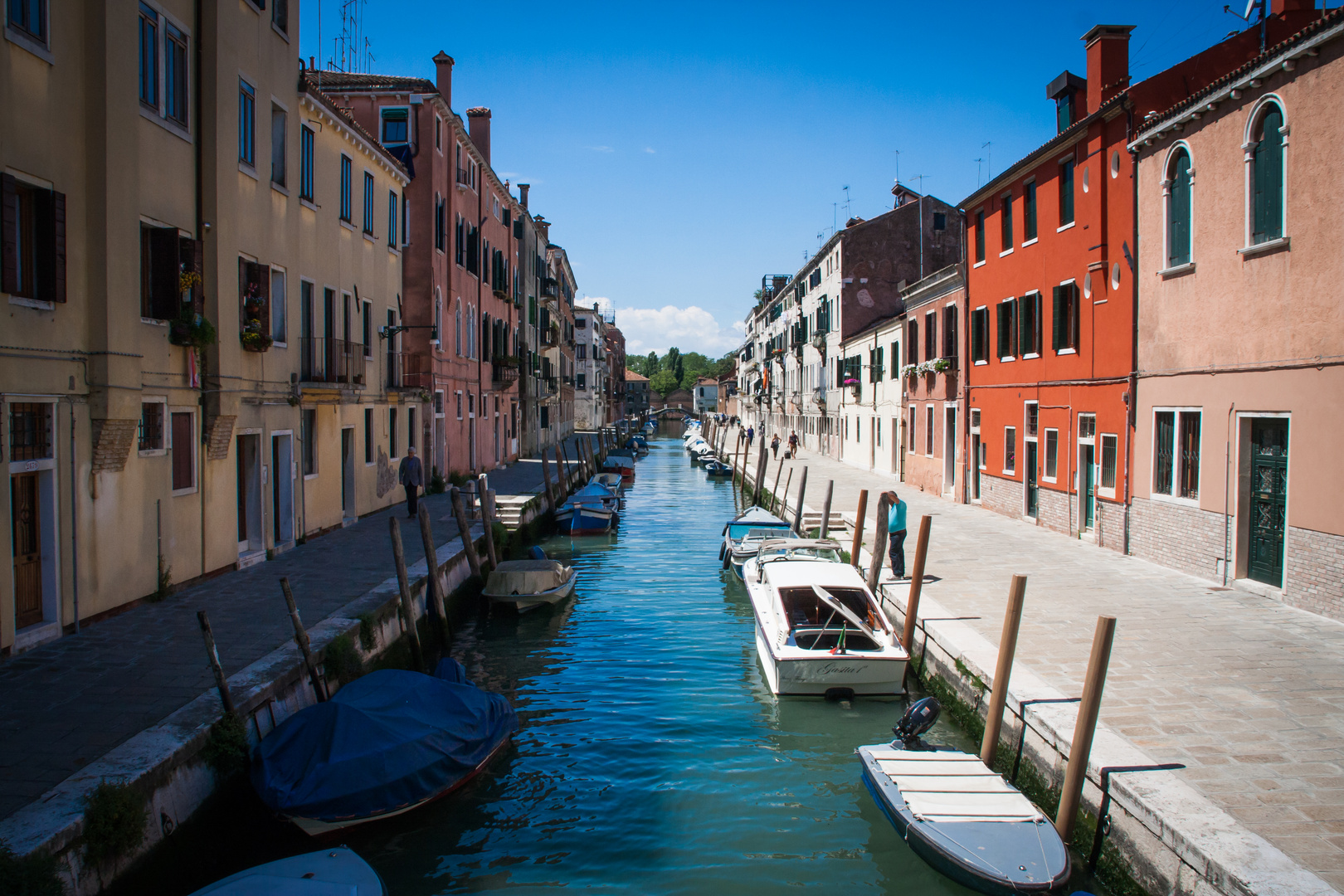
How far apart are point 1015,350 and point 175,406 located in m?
16.7

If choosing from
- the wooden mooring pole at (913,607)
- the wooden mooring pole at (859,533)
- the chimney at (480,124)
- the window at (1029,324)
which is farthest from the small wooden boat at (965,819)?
the chimney at (480,124)

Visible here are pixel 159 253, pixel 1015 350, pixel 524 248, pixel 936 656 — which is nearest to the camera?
pixel 936 656

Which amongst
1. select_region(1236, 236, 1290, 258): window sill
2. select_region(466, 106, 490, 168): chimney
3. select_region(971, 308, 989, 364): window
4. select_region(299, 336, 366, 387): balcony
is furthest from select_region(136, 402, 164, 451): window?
select_region(466, 106, 490, 168): chimney

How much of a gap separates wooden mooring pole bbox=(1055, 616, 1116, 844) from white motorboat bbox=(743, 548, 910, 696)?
12.1ft

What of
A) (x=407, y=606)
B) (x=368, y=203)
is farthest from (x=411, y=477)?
(x=407, y=606)

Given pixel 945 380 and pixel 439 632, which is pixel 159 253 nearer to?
pixel 439 632

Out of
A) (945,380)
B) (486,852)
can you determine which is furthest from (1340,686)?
(945,380)

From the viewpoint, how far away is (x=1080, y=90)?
18578 mm

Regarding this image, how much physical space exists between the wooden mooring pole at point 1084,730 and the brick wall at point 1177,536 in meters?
7.35

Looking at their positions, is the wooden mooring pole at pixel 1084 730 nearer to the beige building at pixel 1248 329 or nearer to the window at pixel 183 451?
the beige building at pixel 1248 329

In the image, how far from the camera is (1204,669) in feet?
27.8

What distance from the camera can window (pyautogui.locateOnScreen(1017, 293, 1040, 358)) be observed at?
19000 mm

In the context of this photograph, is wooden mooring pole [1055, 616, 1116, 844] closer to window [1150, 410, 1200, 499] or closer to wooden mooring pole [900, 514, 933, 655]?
wooden mooring pole [900, 514, 933, 655]

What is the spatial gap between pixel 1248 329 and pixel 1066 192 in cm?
683
